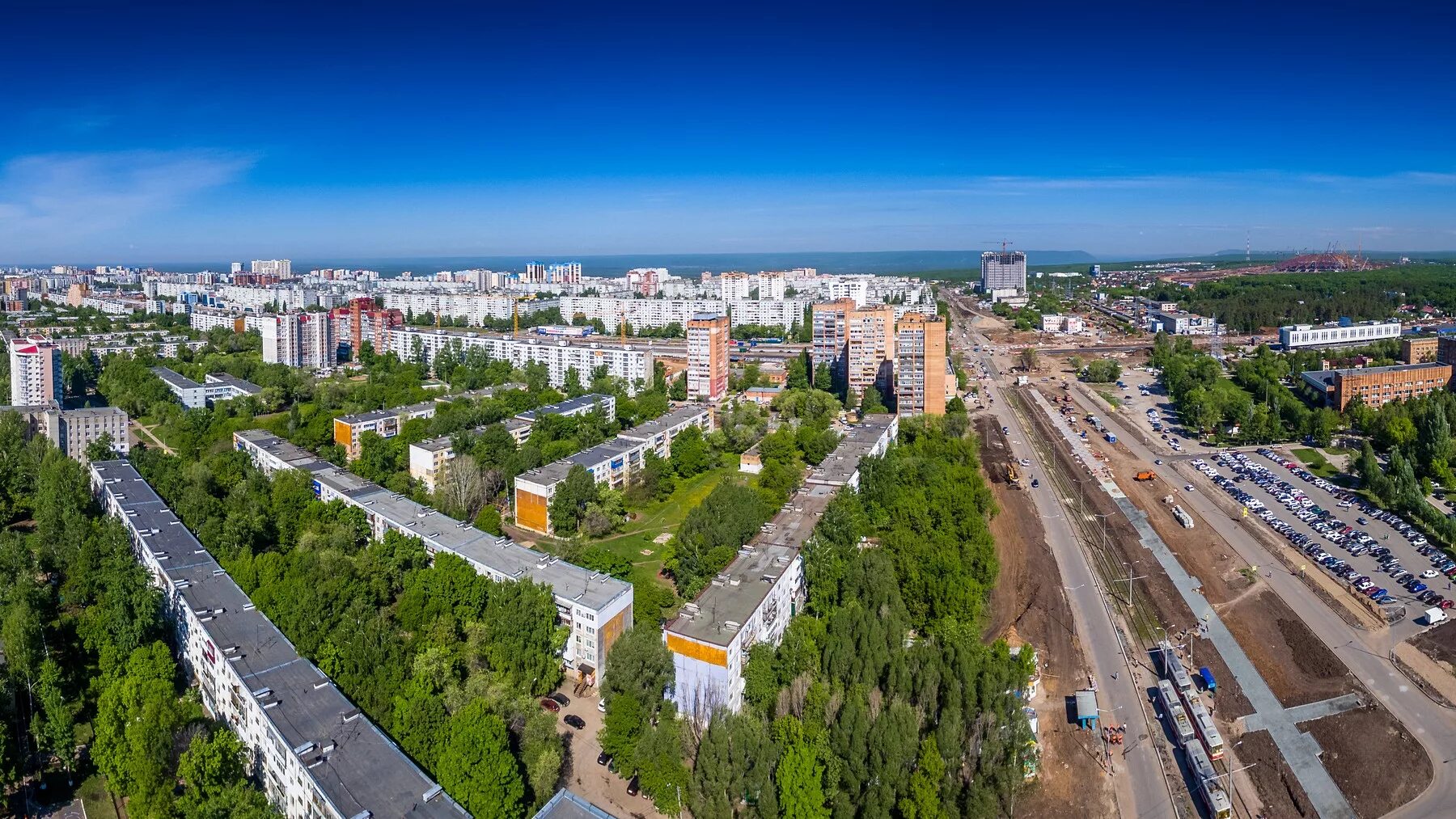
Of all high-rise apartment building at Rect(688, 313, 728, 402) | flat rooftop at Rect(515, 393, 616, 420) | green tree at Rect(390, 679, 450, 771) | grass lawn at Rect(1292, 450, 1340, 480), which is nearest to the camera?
green tree at Rect(390, 679, 450, 771)

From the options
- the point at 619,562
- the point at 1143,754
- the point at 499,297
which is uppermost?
the point at 499,297

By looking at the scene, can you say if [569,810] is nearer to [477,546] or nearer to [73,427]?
[477,546]

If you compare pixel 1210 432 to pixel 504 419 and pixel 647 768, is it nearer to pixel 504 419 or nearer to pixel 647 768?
pixel 504 419

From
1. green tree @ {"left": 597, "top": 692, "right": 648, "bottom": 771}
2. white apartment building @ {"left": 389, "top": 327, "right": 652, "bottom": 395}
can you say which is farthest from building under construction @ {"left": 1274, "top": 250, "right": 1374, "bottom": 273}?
green tree @ {"left": 597, "top": 692, "right": 648, "bottom": 771}

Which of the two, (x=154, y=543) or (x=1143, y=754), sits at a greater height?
(x=154, y=543)

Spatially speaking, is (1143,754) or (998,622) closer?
(1143,754)

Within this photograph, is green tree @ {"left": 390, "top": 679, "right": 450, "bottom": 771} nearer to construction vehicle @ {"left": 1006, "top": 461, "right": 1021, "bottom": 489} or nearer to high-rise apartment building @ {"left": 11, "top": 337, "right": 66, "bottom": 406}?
construction vehicle @ {"left": 1006, "top": 461, "right": 1021, "bottom": 489}

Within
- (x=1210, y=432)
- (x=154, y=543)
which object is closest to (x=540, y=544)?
(x=154, y=543)
